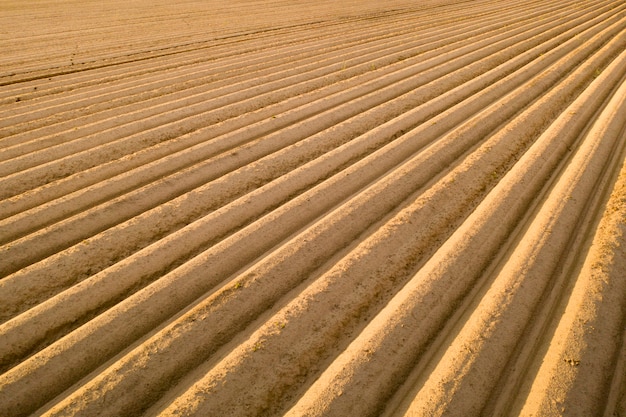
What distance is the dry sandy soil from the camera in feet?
4.88

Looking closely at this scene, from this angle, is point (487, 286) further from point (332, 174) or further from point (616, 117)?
point (616, 117)

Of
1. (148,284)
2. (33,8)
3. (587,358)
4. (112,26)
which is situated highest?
(33,8)

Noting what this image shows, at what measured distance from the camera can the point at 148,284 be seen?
6.27 feet

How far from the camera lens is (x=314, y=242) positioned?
2.11 metres

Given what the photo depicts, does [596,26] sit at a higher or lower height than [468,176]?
higher

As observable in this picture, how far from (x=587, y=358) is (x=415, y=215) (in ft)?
3.51

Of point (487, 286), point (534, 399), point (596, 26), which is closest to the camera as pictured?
point (534, 399)

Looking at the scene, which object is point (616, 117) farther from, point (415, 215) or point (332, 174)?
point (332, 174)

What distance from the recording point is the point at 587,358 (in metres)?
1.52

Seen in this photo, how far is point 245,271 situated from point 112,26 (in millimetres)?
6870

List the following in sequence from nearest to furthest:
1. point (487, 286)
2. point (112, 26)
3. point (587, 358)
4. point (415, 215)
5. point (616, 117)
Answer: point (587, 358), point (487, 286), point (415, 215), point (616, 117), point (112, 26)

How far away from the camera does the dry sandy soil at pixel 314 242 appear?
1487mm

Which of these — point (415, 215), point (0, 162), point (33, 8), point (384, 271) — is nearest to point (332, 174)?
point (415, 215)

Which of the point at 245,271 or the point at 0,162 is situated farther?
the point at 0,162
